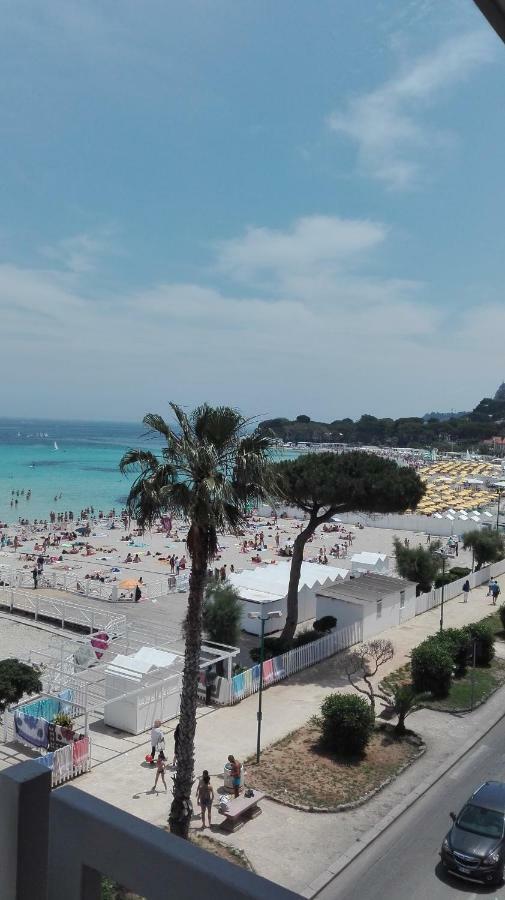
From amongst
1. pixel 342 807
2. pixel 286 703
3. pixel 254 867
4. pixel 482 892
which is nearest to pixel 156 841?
pixel 254 867

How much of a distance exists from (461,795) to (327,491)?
9.76 m

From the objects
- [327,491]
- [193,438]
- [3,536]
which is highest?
[193,438]

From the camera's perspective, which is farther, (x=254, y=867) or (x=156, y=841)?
(x=254, y=867)

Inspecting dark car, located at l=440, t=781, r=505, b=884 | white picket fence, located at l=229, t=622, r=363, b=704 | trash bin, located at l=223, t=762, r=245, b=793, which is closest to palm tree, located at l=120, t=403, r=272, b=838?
trash bin, located at l=223, t=762, r=245, b=793

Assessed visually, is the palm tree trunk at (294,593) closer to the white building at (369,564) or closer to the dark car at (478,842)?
the dark car at (478,842)

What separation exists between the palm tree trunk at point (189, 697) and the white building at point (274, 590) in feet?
35.6

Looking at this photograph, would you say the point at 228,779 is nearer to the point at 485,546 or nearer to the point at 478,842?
the point at 478,842

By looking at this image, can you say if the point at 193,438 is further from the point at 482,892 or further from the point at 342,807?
the point at 482,892

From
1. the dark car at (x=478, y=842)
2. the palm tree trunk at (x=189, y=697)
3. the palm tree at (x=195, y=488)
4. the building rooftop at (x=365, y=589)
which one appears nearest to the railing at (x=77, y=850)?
the palm tree at (x=195, y=488)

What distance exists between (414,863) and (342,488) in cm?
1165

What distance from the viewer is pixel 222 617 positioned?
19297 millimetres

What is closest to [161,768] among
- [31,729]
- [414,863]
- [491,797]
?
[31,729]

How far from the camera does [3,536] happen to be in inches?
1914

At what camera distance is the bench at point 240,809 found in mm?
11117
